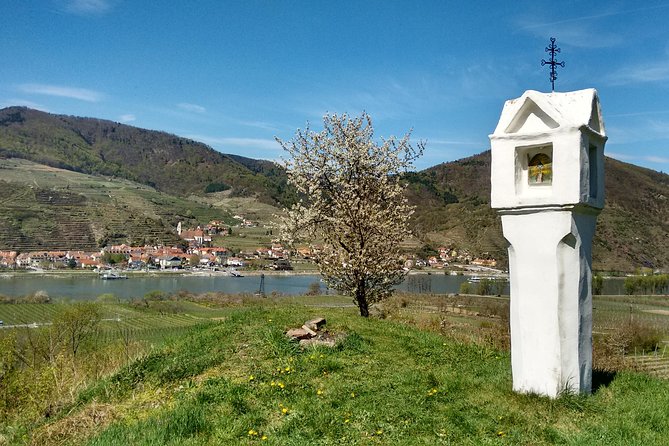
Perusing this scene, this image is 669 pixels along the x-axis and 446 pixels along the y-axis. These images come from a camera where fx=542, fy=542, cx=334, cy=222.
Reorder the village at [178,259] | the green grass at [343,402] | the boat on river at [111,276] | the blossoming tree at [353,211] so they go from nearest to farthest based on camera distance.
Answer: the green grass at [343,402] < the blossoming tree at [353,211] < the boat on river at [111,276] < the village at [178,259]

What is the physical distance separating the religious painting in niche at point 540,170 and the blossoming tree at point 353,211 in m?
8.33

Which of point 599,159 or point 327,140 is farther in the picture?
point 327,140

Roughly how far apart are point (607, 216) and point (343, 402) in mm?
140154

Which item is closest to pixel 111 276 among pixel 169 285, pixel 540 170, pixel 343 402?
pixel 169 285

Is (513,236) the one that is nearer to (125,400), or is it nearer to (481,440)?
(481,440)

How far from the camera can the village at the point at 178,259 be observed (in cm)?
12088

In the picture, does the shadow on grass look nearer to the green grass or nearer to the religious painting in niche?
the green grass

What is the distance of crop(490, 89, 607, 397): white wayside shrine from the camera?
6.75m

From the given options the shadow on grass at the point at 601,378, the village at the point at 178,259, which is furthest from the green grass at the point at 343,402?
the village at the point at 178,259

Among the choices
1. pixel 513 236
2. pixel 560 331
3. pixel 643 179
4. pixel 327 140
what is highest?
pixel 643 179

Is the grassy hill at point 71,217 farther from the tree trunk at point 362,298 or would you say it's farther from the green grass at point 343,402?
the green grass at point 343,402

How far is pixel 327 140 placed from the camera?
1678 cm

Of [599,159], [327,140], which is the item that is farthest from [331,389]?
[327,140]

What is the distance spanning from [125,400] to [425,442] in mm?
4014
